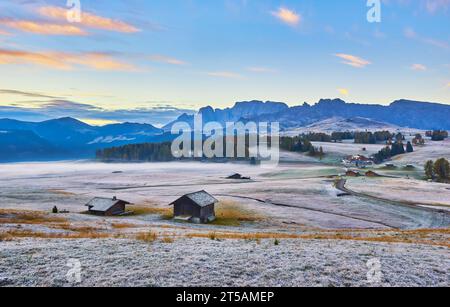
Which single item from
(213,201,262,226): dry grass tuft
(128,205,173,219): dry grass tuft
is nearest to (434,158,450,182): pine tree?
(213,201,262,226): dry grass tuft

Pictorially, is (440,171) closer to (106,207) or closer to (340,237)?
(106,207)

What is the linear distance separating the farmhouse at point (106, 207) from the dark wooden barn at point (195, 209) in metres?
13.2

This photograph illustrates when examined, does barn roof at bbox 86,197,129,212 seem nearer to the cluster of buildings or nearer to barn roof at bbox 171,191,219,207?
the cluster of buildings

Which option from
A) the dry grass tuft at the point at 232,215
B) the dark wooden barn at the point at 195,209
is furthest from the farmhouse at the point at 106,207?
the dry grass tuft at the point at 232,215

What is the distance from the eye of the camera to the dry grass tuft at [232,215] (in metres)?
68.9

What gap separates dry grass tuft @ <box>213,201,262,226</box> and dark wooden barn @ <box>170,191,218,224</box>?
2.13 metres

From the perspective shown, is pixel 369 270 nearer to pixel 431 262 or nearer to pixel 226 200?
pixel 431 262

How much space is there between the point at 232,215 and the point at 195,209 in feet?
27.0

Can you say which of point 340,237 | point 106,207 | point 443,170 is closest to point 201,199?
point 106,207

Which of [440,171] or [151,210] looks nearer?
[151,210]

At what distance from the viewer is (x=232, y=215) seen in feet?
246
